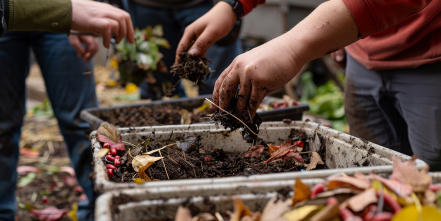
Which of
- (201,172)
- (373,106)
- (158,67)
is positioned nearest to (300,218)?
(201,172)

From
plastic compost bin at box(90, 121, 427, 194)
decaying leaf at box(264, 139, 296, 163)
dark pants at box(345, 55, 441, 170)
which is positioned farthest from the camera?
dark pants at box(345, 55, 441, 170)

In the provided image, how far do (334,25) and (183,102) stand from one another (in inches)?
66.7

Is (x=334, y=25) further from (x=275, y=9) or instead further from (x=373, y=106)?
(x=275, y=9)

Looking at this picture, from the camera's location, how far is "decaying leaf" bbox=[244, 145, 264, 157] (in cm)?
149

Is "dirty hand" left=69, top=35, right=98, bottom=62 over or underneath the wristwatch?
underneath

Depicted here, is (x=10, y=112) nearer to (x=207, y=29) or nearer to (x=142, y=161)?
(x=207, y=29)

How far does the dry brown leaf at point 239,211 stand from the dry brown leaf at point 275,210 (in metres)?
0.04

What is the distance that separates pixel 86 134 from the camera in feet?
8.41

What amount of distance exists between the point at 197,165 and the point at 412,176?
2.27 feet

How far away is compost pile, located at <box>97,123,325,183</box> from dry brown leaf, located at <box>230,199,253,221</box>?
1.27ft

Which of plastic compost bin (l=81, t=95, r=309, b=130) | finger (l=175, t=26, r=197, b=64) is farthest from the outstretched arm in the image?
plastic compost bin (l=81, t=95, r=309, b=130)

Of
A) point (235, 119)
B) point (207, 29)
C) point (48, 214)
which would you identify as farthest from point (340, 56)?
point (48, 214)

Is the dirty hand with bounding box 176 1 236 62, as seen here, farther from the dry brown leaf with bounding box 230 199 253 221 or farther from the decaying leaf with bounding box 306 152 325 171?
the dry brown leaf with bounding box 230 199 253 221

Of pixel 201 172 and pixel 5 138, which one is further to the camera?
pixel 5 138
